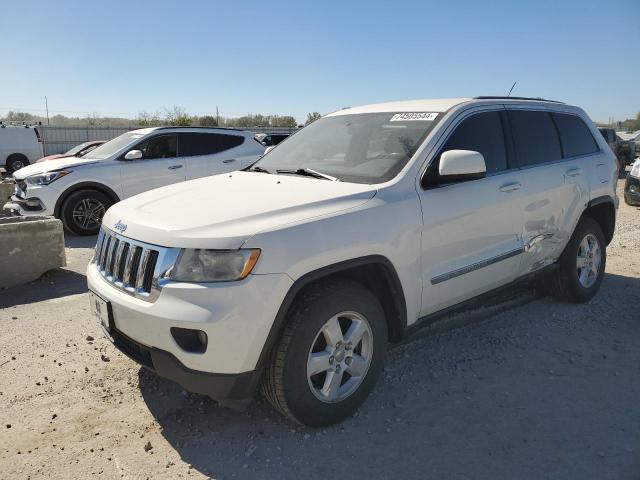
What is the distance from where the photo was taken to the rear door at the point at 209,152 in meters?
9.20

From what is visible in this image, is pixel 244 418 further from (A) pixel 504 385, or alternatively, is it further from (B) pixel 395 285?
(A) pixel 504 385

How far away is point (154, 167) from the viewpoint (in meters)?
8.88

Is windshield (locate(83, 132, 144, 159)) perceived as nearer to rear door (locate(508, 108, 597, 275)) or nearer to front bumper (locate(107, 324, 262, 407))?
rear door (locate(508, 108, 597, 275))

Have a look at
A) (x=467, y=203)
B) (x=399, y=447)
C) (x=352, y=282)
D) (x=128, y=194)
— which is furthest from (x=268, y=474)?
(x=128, y=194)

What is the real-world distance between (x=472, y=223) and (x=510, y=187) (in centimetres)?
58

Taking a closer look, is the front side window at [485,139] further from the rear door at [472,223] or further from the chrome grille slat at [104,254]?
the chrome grille slat at [104,254]

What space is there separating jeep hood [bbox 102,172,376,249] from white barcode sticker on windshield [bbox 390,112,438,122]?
33.3 inches

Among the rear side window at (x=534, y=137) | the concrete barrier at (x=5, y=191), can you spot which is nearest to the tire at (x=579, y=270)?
the rear side window at (x=534, y=137)

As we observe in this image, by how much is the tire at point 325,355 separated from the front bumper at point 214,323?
170mm

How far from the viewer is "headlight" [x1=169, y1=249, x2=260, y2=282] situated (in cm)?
252

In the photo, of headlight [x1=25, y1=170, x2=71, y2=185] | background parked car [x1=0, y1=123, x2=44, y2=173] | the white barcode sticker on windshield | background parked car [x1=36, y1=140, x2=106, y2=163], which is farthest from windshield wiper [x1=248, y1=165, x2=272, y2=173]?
background parked car [x1=0, y1=123, x2=44, y2=173]

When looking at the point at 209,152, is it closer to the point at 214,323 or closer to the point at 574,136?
the point at 574,136

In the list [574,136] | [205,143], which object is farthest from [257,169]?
[205,143]

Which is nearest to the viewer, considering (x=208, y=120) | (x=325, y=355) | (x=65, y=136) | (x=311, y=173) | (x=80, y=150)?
(x=325, y=355)
